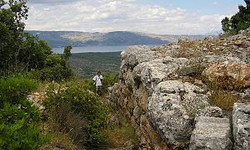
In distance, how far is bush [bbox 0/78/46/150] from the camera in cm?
605

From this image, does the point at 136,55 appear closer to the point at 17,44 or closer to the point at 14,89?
the point at 14,89

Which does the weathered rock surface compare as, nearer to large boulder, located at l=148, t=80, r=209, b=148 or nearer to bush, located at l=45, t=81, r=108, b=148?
large boulder, located at l=148, t=80, r=209, b=148

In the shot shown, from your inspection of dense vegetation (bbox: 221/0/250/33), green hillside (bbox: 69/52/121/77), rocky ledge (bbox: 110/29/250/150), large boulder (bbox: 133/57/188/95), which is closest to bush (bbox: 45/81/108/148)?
rocky ledge (bbox: 110/29/250/150)

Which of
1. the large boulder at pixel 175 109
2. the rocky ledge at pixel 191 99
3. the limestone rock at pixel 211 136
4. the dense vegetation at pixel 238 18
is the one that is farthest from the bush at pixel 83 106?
the dense vegetation at pixel 238 18

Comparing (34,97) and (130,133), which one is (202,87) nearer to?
(130,133)

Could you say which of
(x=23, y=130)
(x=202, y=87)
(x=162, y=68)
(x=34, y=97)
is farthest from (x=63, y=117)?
(x=23, y=130)

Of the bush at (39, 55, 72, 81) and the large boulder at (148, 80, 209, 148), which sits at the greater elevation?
the large boulder at (148, 80, 209, 148)

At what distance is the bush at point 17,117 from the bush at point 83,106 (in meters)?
6.54

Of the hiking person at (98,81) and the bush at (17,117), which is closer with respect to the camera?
the bush at (17,117)

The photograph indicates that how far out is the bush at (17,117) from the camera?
605 centimetres

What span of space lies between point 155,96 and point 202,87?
1462mm

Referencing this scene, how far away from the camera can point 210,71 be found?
11828 mm

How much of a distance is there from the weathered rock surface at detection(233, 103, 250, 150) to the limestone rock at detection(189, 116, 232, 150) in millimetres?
221

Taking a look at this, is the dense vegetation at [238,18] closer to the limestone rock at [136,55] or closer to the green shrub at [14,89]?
the limestone rock at [136,55]
